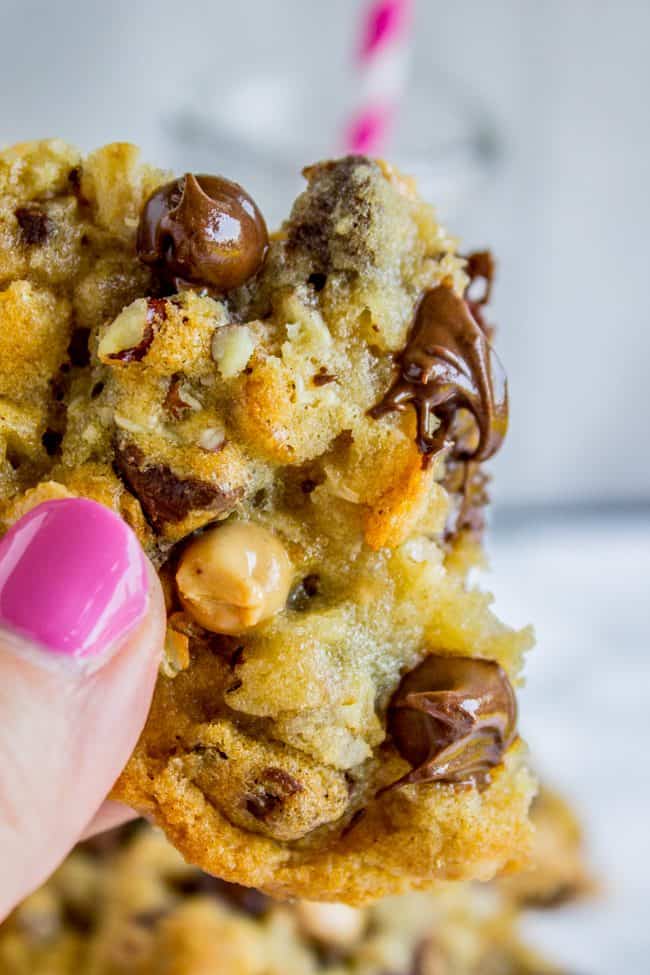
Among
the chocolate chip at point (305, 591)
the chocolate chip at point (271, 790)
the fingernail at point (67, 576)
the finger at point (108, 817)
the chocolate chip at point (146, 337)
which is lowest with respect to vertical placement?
the finger at point (108, 817)

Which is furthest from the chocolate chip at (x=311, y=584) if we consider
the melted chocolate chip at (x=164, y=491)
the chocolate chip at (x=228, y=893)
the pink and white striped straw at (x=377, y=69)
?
the pink and white striped straw at (x=377, y=69)

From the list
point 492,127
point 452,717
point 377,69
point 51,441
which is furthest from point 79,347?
point 492,127

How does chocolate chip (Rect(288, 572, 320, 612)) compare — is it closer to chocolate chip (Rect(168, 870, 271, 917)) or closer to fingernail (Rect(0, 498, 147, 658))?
fingernail (Rect(0, 498, 147, 658))

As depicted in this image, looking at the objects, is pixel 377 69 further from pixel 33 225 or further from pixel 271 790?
pixel 271 790

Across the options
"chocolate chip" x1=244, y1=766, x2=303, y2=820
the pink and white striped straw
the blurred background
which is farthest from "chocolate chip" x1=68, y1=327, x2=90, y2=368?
the blurred background

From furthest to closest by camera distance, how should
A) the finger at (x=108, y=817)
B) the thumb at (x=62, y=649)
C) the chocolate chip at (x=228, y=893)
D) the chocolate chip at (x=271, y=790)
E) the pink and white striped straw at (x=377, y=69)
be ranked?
the pink and white striped straw at (x=377, y=69)
the chocolate chip at (x=228, y=893)
the finger at (x=108, y=817)
the chocolate chip at (x=271, y=790)
the thumb at (x=62, y=649)

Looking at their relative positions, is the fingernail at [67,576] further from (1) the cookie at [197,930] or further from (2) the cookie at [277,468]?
(1) the cookie at [197,930]

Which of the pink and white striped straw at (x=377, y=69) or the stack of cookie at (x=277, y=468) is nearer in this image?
the stack of cookie at (x=277, y=468)
